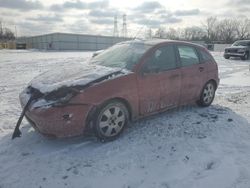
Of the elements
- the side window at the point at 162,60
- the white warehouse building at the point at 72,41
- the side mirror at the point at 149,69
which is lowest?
the side mirror at the point at 149,69

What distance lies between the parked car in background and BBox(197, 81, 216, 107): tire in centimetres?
1678

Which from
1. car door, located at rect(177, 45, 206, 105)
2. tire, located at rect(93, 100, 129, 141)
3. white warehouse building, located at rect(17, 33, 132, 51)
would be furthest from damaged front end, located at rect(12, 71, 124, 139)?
white warehouse building, located at rect(17, 33, 132, 51)

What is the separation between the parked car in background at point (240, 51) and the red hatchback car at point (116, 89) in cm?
1710

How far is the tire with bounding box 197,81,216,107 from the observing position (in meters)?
5.75

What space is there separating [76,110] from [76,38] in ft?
163

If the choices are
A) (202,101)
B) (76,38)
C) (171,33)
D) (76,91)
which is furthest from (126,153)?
(171,33)

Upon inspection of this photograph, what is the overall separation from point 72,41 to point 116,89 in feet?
160

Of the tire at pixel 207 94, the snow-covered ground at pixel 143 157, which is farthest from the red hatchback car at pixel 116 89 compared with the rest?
the snow-covered ground at pixel 143 157

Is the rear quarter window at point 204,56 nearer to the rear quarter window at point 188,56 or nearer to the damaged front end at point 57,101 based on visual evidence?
the rear quarter window at point 188,56

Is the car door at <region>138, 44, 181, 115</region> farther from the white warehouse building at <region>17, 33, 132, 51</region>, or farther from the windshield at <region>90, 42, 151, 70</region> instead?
the white warehouse building at <region>17, 33, 132, 51</region>

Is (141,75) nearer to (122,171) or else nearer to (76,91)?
(76,91)

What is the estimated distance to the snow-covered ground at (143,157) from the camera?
3.08 metres

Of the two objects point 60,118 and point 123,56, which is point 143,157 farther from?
point 123,56

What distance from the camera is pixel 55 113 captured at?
3502 millimetres
